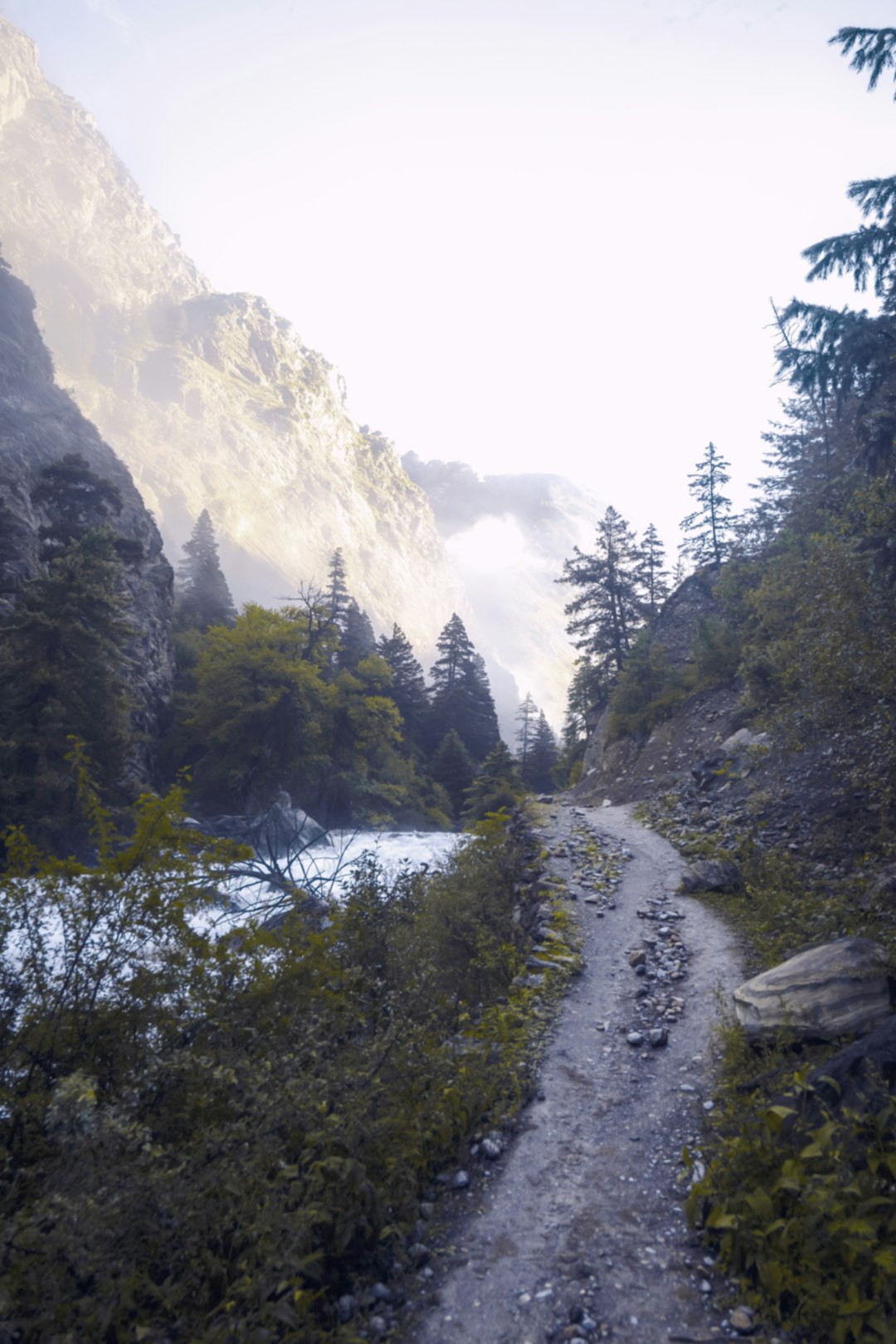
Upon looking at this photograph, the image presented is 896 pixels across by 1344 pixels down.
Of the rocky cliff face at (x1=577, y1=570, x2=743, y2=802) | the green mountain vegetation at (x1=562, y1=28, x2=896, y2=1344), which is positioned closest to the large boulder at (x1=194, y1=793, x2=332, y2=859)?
the rocky cliff face at (x1=577, y1=570, x2=743, y2=802)

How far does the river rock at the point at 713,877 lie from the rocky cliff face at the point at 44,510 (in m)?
21.0

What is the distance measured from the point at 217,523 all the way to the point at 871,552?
447 ft

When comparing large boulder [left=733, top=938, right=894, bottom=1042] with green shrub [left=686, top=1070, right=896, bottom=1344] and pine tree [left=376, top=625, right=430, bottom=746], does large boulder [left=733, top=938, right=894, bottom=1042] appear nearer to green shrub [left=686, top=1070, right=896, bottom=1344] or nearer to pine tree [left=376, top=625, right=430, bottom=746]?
green shrub [left=686, top=1070, right=896, bottom=1344]

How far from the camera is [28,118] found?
16488 cm

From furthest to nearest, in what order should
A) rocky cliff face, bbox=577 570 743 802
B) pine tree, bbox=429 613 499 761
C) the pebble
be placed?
pine tree, bbox=429 613 499 761 → rocky cliff face, bbox=577 570 743 802 → the pebble

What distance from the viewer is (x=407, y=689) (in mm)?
52062

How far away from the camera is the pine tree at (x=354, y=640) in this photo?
162 ft

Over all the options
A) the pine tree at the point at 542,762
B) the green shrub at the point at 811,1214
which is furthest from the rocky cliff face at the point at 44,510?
the pine tree at the point at 542,762

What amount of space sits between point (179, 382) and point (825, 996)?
181 meters

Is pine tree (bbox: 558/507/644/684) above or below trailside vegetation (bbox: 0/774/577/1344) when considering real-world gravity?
above

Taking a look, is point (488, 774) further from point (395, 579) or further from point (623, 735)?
point (395, 579)

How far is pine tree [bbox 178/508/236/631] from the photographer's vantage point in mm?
47562

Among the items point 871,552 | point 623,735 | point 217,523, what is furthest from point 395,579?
point 871,552

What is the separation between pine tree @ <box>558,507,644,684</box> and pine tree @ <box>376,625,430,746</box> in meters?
19.2
